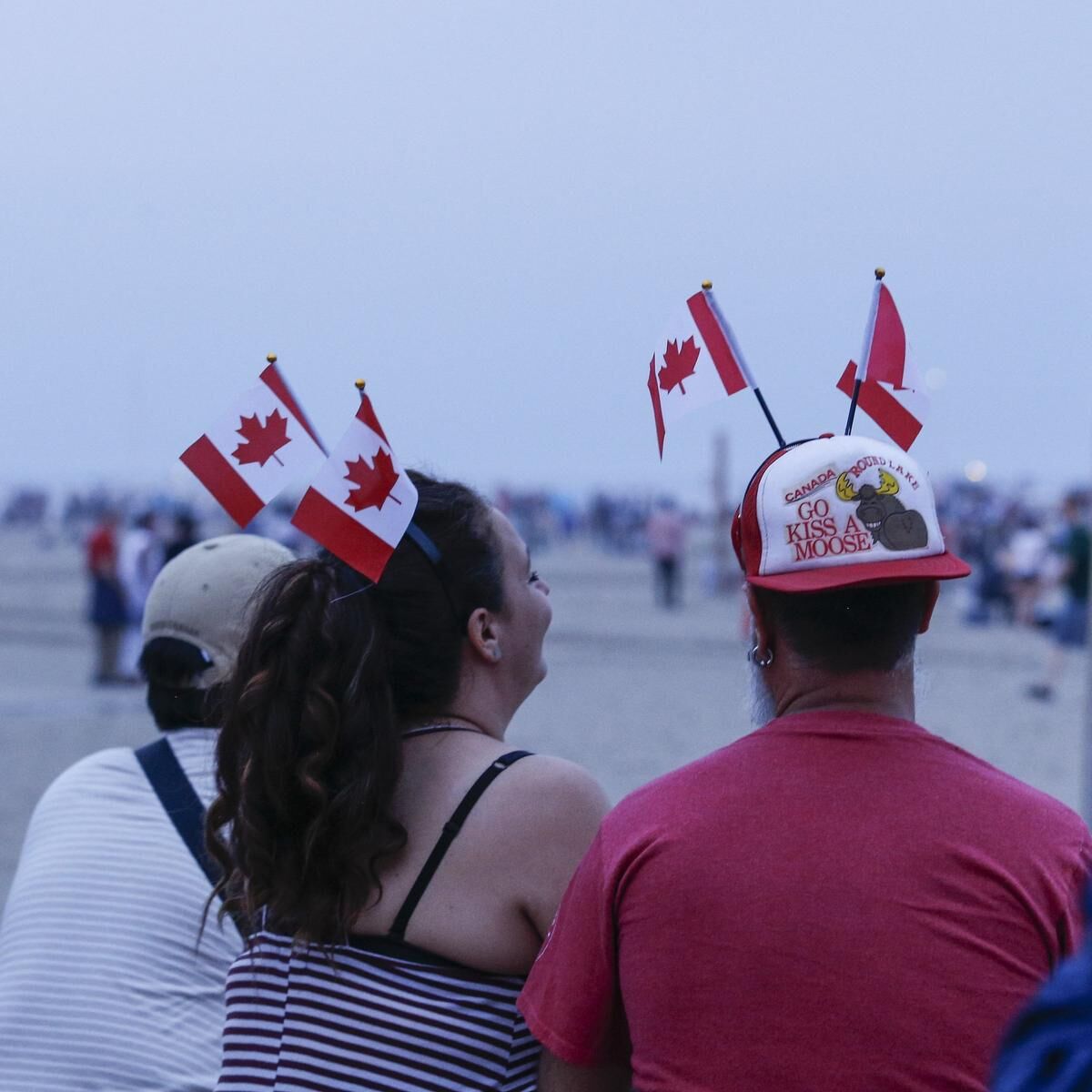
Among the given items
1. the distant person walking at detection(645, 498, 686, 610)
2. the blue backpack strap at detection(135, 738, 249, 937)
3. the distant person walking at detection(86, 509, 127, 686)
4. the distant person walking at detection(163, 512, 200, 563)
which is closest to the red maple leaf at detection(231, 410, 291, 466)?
the blue backpack strap at detection(135, 738, 249, 937)

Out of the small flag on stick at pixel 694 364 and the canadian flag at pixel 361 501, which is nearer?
the canadian flag at pixel 361 501

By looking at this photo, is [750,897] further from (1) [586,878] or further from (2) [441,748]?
(2) [441,748]

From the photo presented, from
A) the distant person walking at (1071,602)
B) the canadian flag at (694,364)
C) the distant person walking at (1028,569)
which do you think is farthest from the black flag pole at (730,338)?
the distant person walking at (1028,569)

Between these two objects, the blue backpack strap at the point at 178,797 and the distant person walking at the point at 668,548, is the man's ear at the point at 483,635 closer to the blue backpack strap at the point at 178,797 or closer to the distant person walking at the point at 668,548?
the blue backpack strap at the point at 178,797

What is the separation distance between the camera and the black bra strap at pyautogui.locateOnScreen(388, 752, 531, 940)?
202 centimetres

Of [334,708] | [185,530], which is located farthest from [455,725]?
[185,530]

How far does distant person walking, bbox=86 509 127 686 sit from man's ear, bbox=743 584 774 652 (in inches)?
511

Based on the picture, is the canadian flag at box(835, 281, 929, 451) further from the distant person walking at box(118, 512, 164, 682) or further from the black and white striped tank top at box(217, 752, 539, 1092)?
the distant person walking at box(118, 512, 164, 682)

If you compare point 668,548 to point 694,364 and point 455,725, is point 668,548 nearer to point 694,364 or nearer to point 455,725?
point 694,364

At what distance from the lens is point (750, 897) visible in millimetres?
1685

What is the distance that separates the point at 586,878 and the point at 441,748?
42cm

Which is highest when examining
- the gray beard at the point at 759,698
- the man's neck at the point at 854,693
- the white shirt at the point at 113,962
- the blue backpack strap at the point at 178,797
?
the man's neck at the point at 854,693

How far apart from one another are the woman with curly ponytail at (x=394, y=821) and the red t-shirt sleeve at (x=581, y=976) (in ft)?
0.55

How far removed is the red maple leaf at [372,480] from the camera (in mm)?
2143
